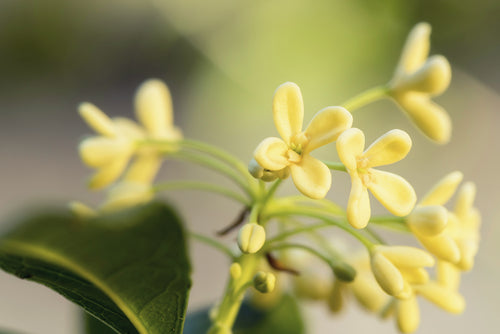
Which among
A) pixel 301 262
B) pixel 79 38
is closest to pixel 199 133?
pixel 79 38

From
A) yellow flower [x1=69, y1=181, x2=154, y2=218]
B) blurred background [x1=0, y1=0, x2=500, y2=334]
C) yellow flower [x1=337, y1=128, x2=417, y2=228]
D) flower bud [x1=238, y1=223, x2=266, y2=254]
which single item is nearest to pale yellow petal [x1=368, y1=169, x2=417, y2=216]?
yellow flower [x1=337, y1=128, x2=417, y2=228]

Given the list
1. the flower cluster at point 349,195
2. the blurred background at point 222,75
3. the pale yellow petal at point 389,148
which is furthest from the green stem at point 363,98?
the blurred background at point 222,75

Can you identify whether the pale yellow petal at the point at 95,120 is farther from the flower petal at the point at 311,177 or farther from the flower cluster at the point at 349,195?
the flower petal at the point at 311,177

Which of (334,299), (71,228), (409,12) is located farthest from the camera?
(409,12)

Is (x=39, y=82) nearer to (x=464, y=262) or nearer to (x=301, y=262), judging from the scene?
(x=301, y=262)

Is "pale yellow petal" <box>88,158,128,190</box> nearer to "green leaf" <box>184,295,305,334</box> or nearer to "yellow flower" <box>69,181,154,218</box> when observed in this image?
"yellow flower" <box>69,181,154,218</box>

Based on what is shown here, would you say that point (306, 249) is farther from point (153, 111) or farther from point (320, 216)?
point (153, 111)
